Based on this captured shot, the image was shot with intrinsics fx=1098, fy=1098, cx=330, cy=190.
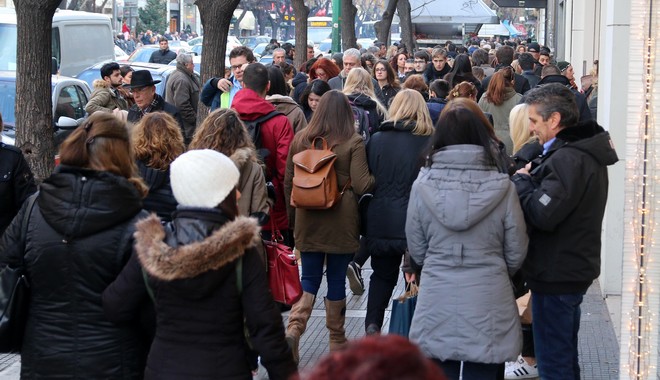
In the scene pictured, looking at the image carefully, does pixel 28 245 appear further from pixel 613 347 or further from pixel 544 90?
pixel 613 347

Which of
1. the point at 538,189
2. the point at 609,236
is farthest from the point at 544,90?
the point at 609,236

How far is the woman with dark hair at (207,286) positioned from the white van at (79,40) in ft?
53.4

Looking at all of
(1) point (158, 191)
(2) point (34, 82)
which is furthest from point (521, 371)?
(2) point (34, 82)

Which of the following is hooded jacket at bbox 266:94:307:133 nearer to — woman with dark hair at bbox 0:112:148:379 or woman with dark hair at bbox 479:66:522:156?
woman with dark hair at bbox 479:66:522:156

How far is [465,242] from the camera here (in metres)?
4.85

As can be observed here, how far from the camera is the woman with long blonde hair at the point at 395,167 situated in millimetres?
6812

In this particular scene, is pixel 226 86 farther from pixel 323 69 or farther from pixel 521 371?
pixel 521 371

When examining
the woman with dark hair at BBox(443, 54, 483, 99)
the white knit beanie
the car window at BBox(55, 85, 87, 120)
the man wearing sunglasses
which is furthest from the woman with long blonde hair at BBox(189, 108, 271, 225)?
the car window at BBox(55, 85, 87, 120)

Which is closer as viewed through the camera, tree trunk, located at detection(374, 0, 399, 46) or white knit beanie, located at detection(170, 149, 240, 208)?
white knit beanie, located at detection(170, 149, 240, 208)

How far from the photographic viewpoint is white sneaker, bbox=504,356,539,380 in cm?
675

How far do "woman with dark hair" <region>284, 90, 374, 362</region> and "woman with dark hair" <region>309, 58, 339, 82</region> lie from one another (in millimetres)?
3952

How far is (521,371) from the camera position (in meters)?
6.77

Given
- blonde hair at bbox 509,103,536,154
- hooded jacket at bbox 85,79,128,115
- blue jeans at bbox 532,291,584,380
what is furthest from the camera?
hooded jacket at bbox 85,79,128,115

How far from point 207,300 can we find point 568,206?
2.03 m
